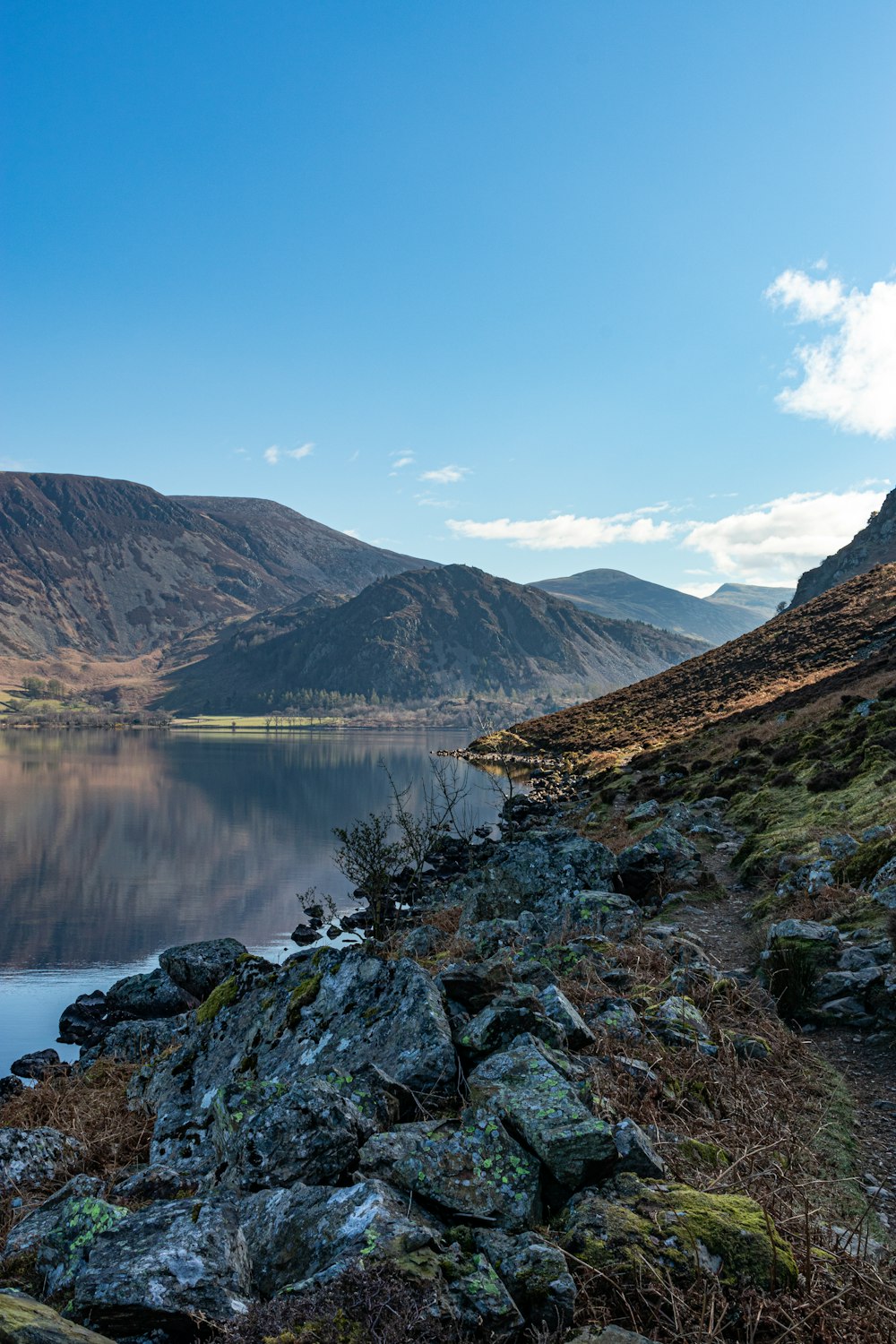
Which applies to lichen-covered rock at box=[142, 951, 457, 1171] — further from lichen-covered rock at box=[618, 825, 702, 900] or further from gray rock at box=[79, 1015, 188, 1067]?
lichen-covered rock at box=[618, 825, 702, 900]

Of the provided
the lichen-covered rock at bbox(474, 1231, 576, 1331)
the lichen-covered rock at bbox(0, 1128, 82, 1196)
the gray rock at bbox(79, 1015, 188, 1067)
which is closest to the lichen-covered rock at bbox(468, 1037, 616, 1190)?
the lichen-covered rock at bbox(474, 1231, 576, 1331)

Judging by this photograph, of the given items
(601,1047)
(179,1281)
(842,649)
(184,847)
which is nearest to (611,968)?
(601,1047)

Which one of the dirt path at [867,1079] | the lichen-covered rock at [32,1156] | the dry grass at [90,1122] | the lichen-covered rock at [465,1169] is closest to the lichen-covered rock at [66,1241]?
the dry grass at [90,1122]

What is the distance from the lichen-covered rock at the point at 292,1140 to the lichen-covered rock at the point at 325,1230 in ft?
0.76

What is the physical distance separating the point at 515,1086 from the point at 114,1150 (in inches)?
200

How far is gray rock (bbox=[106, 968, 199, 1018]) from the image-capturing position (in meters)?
22.2

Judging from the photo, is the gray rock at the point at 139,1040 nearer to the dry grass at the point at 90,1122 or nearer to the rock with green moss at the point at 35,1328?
the dry grass at the point at 90,1122

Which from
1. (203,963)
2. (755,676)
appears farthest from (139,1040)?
(755,676)

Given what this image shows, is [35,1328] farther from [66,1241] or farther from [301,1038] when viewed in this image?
[301,1038]

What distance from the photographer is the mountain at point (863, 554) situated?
13538 centimetres

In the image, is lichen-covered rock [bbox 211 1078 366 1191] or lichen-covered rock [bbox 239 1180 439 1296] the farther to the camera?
lichen-covered rock [bbox 211 1078 366 1191]

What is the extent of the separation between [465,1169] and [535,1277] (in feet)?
2.92

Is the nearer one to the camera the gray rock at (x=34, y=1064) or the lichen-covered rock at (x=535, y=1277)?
the lichen-covered rock at (x=535, y=1277)

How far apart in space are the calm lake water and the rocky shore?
Result: 61.8ft
